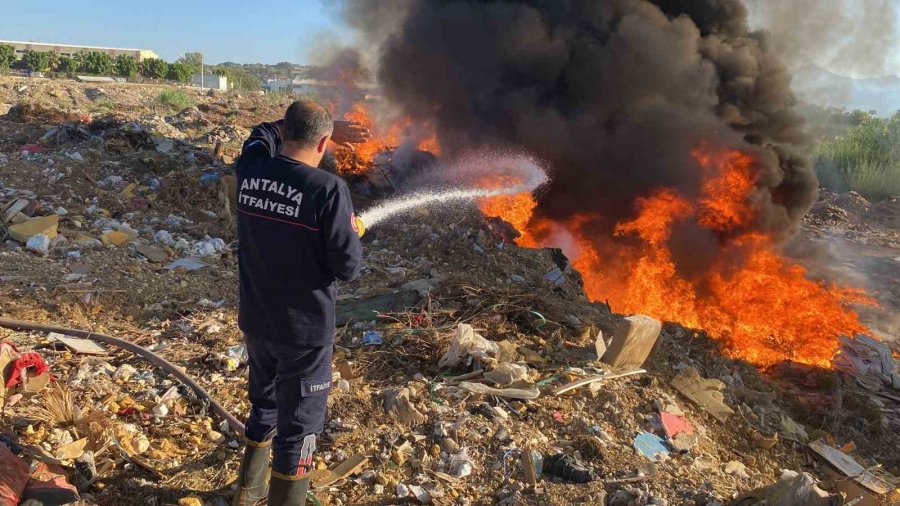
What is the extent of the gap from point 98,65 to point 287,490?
49663mm

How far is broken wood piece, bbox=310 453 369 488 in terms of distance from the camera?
317 centimetres

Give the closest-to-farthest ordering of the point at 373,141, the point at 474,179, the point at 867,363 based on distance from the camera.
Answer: the point at 867,363, the point at 474,179, the point at 373,141

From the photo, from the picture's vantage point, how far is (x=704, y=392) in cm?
476

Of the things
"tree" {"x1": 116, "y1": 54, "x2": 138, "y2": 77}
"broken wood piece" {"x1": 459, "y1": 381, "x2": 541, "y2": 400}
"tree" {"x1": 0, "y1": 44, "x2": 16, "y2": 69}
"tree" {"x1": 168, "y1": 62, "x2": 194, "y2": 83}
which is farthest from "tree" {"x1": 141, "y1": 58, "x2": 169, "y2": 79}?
"broken wood piece" {"x1": 459, "y1": 381, "x2": 541, "y2": 400}

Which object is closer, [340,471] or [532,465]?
[340,471]

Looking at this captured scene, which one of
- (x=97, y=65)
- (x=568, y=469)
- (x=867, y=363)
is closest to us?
(x=568, y=469)

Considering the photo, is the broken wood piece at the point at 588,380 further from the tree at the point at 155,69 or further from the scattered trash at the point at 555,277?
the tree at the point at 155,69

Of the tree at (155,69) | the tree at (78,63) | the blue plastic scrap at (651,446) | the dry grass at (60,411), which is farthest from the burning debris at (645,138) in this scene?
the tree at (155,69)

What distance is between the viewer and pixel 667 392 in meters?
4.55

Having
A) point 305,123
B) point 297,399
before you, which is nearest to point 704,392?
point 297,399

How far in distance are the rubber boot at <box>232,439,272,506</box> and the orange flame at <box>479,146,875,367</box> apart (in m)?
6.08

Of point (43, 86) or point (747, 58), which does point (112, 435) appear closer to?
point (747, 58)

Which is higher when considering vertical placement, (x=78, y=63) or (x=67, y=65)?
(x=78, y=63)

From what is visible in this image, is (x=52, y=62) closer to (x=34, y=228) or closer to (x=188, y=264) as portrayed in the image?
(x=34, y=228)
